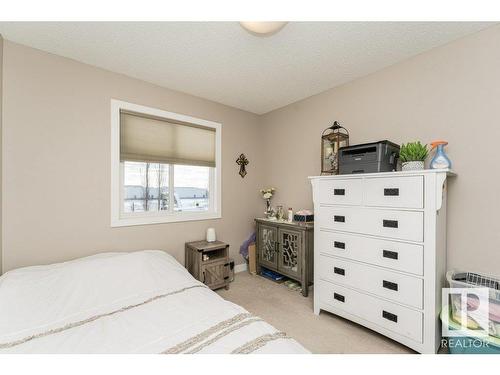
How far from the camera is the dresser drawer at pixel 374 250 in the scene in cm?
164

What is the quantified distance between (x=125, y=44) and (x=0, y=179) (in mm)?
1519

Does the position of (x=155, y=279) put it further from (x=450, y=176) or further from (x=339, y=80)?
(x=339, y=80)

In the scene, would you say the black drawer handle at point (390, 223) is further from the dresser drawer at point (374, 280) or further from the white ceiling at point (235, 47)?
the white ceiling at point (235, 47)

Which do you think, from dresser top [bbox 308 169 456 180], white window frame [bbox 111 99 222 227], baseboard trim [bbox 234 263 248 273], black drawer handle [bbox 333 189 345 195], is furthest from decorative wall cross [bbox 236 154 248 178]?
black drawer handle [bbox 333 189 345 195]

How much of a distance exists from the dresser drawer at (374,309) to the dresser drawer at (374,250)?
31cm

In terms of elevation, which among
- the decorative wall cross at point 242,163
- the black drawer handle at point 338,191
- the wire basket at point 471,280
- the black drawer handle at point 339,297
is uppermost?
the decorative wall cross at point 242,163

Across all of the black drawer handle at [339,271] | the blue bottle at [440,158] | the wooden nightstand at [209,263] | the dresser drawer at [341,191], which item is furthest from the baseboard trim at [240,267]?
the blue bottle at [440,158]

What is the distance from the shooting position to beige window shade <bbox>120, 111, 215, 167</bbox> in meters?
2.43

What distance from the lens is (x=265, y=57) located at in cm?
206

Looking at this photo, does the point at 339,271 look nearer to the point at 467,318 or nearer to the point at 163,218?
the point at 467,318

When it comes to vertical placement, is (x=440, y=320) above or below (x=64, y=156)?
below

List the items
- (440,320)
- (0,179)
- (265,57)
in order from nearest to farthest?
(440,320)
(0,179)
(265,57)
